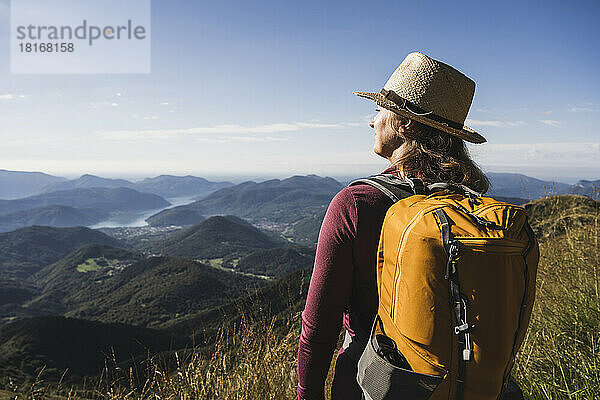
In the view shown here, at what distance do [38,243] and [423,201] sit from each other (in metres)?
181

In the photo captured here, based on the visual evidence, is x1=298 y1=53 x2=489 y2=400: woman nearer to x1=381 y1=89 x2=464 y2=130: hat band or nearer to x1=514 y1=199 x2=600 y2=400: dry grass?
x1=381 y1=89 x2=464 y2=130: hat band

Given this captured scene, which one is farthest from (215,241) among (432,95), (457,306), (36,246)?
(457,306)

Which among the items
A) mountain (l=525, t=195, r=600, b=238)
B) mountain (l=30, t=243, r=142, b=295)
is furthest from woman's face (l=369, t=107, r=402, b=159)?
mountain (l=30, t=243, r=142, b=295)

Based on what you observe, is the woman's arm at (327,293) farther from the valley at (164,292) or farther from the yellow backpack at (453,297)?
the valley at (164,292)

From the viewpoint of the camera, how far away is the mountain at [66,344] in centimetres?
4031

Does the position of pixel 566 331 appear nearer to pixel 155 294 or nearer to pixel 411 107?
pixel 411 107

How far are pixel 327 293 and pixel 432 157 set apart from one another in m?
0.57

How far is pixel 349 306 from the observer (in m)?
1.28

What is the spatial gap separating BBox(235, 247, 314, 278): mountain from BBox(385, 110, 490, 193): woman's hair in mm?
83126

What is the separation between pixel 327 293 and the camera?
1.17m

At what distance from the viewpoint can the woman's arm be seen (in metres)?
1.12

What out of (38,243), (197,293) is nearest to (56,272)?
(38,243)

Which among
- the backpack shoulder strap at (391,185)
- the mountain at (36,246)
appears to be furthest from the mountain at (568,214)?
the mountain at (36,246)

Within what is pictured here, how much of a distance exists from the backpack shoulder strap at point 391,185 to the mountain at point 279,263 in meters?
83.2
